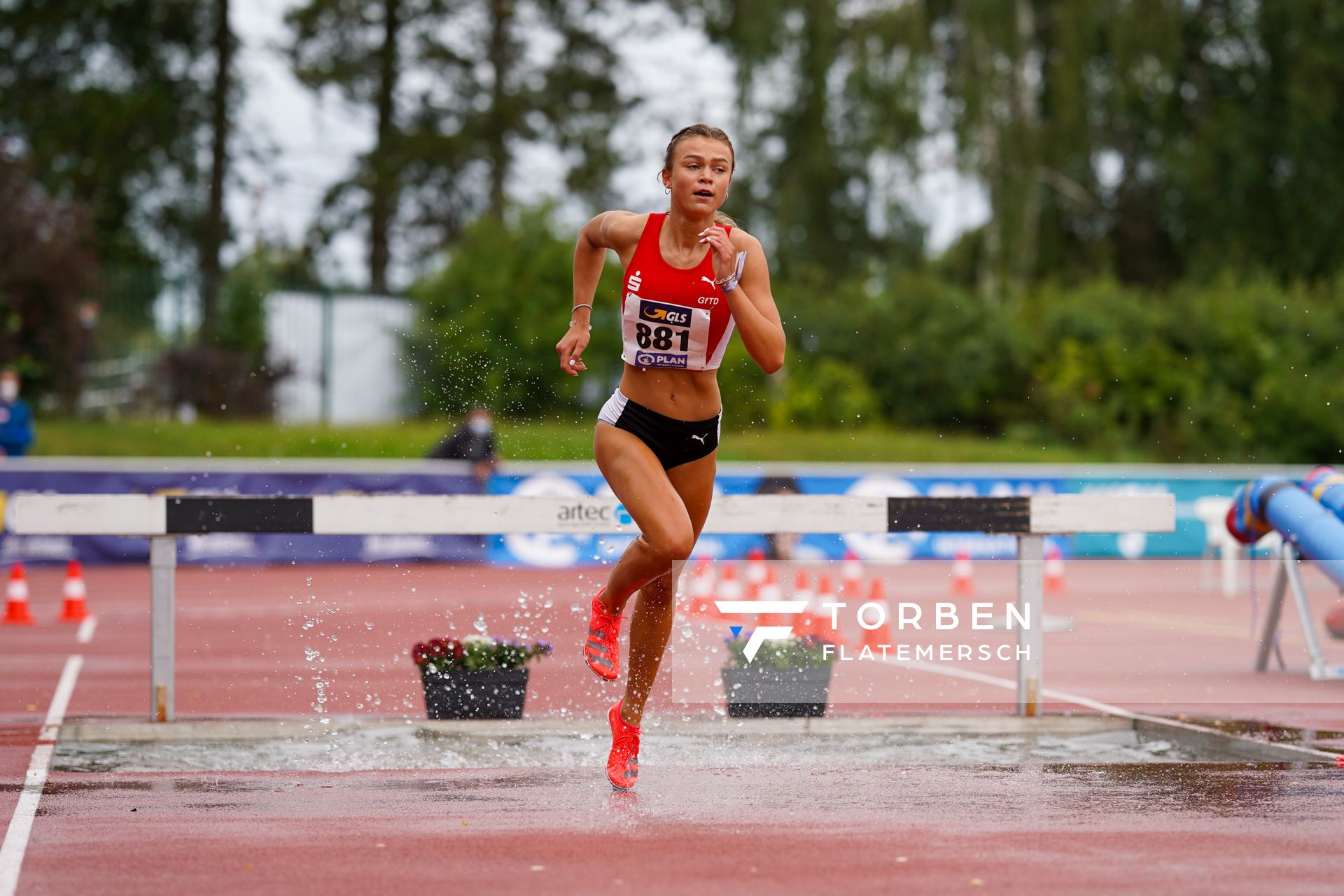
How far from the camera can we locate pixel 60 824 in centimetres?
555

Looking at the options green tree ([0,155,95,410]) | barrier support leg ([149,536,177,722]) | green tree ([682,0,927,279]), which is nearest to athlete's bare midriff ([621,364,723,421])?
barrier support leg ([149,536,177,722])

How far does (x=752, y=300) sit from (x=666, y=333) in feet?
1.18

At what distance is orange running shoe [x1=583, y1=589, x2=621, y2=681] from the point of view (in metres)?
6.43

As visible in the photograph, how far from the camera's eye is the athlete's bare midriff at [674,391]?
20.7ft

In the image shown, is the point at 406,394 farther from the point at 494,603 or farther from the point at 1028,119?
the point at 1028,119

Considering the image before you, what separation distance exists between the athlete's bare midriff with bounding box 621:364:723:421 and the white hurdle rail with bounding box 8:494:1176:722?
1211 mm

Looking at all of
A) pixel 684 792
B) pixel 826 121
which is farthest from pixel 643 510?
pixel 826 121

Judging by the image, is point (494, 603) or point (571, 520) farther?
point (494, 603)

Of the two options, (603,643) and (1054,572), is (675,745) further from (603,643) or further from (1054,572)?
(1054,572)

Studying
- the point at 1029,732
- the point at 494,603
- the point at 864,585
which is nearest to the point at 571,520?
the point at 1029,732

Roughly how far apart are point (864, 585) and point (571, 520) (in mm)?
11774

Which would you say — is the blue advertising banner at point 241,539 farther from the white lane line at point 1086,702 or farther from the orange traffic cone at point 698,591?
the white lane line at point 1086,702

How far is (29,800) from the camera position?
5.97 metres

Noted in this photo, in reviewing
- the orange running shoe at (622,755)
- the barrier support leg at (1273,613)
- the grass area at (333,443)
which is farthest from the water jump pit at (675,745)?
the grass area at (333,443)
